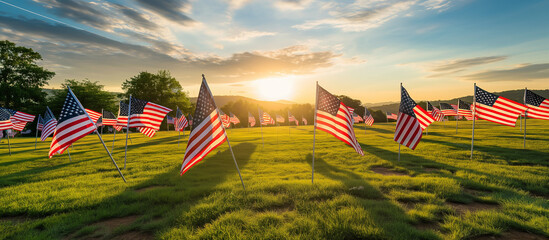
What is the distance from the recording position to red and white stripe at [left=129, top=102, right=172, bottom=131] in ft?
35.9

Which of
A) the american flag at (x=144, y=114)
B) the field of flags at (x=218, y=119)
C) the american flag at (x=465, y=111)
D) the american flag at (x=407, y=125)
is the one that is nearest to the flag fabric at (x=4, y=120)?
the field of flags at (x=218, y=119)

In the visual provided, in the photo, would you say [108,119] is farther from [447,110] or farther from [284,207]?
[447,110]

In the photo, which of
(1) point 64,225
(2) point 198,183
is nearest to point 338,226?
(2) point 198,183

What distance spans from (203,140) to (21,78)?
73890 mm

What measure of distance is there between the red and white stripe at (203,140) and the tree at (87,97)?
70.2m

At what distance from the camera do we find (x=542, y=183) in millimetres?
6934

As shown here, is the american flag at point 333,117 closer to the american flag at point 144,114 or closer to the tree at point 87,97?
the american flag at point 144,114

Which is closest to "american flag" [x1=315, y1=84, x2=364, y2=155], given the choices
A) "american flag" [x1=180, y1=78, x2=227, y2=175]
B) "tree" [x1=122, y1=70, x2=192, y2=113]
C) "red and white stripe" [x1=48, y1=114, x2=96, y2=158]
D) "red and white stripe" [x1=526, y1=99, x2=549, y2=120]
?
"american flag" [x1=180, y1=78, x2=227, y2=175]

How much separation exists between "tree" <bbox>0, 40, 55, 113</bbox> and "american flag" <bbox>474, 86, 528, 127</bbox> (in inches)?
2889

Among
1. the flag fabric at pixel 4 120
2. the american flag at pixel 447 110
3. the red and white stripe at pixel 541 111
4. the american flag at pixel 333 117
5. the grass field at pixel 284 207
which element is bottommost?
the grass field at pixel 284 207

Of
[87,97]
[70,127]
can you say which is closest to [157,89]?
[87,97]

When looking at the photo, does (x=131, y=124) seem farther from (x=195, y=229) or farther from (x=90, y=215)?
(x=195, y=229)

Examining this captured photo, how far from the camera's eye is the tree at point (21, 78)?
4722cm

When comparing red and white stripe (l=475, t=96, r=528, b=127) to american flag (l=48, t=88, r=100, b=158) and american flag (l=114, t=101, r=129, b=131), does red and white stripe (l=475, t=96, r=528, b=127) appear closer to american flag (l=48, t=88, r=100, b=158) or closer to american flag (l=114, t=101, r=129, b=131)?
american flag (l=48, t=88, r=100, b=158)
